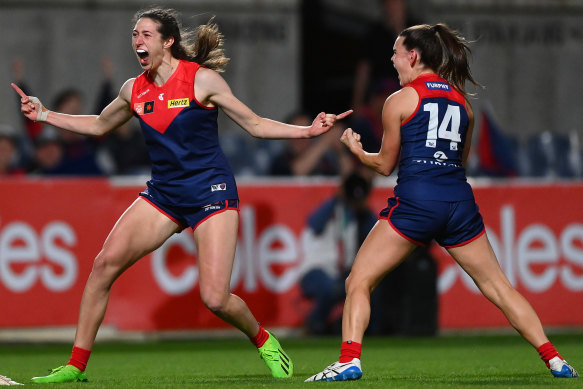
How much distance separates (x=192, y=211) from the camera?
805 cm

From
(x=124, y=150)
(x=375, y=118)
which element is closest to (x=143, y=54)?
(x=124, y=150)

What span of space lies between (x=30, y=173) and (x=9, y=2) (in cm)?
501

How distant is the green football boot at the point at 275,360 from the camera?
329 inches

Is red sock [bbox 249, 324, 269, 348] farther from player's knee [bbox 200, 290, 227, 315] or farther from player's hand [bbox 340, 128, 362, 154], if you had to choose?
player's hand [bbox 340, 128, 362, 154]

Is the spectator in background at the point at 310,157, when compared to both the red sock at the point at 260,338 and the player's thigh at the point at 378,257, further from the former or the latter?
the player's thigh at the point at 378,257

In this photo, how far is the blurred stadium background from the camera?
510 inches

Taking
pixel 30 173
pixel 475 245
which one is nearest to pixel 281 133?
pixel 475 245

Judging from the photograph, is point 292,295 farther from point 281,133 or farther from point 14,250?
point 281,133

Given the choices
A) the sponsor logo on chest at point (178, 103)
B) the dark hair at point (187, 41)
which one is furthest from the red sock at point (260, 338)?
the dark hair at point (187, 41)

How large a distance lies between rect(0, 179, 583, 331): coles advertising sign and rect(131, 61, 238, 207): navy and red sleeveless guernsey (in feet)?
16.4

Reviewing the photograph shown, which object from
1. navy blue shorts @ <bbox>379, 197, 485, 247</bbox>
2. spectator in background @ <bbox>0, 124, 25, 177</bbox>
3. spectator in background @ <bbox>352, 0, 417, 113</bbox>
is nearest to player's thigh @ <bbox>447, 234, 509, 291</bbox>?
navy blue shorts @ <bbox>379, 197, 485, 247</bbox>

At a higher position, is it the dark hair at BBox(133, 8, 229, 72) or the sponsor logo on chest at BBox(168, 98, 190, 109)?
the dark hair at BBox(133, 8, 229, 72)

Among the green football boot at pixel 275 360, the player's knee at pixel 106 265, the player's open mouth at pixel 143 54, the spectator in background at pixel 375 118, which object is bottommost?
the green football boot at pixel 275 360

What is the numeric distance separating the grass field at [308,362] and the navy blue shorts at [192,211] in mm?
1084
